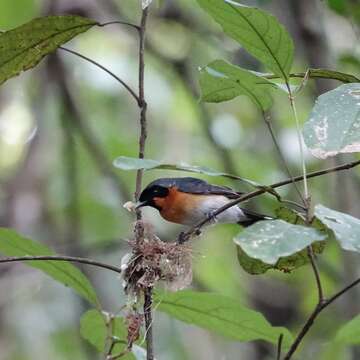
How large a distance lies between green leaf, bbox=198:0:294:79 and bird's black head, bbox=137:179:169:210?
5.04 feet

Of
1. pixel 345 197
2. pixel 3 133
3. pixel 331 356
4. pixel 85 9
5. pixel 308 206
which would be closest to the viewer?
pixel 308 206

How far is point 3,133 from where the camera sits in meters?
5.65

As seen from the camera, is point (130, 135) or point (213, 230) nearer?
point (213, 230)

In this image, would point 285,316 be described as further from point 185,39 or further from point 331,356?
point 331,356

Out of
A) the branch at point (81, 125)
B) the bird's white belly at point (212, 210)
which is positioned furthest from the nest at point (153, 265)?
the branch at point (81, 125)

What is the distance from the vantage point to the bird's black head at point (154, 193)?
3233mm

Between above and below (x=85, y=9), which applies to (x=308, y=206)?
below

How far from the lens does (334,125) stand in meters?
1.42

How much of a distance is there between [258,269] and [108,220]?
133 inches

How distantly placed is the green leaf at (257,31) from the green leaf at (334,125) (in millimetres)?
204

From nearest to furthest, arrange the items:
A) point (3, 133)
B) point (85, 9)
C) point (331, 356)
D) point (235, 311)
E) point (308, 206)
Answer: point (308, 206) < point (235, 311) < point (331, 356) < point (85, 9) < point (3, 133)

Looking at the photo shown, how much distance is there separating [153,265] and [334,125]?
62 cm

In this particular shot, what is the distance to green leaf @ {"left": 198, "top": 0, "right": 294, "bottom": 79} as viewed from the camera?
159 cm

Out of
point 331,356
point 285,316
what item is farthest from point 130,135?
point 331,356
